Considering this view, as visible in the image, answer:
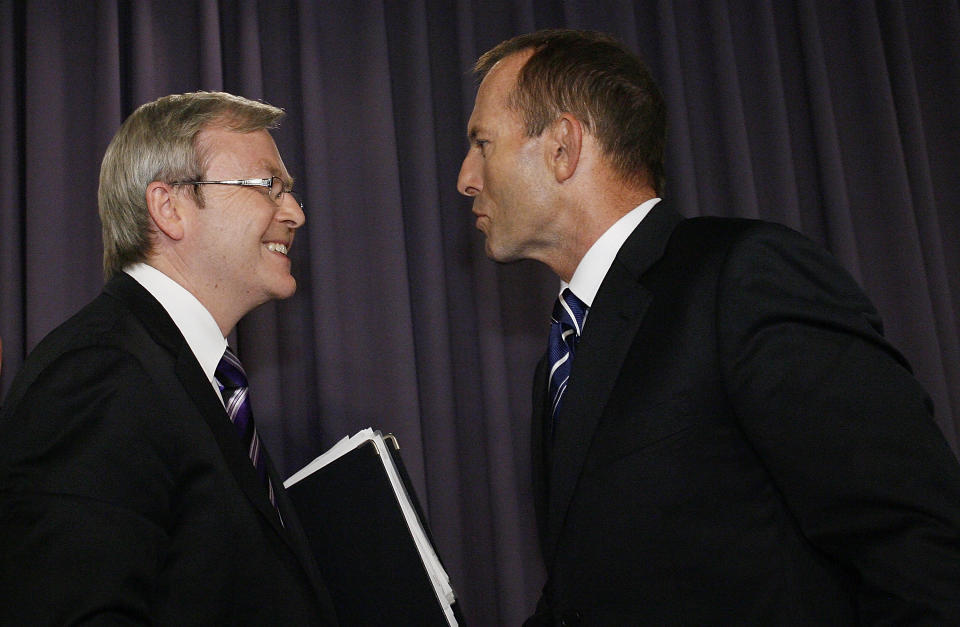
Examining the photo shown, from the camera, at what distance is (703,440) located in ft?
3.73

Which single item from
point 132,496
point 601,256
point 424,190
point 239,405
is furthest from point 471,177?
point 132,496

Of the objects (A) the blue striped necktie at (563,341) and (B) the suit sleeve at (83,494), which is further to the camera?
(A) the blue striped necktie at (563,341)

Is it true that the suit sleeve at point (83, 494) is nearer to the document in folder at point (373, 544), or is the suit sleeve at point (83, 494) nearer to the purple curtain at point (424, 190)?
the document in folder at point (373, 544)

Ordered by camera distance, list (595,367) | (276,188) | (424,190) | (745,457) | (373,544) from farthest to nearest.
→ (424,190) → (276,188) → (373,544) → (595,367) → (745,457)

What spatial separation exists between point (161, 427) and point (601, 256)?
792mm

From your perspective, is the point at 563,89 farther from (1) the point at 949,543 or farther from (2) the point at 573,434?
(1) the point at 949,543

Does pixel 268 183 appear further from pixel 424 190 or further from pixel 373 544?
pixel 373 544

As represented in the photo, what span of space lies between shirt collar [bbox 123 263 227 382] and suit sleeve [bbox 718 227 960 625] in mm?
922

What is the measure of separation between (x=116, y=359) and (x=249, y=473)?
0.86ft

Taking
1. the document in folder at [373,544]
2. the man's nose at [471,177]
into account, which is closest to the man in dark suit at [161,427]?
the document in folder at [373,544]

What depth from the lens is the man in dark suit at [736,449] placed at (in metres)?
0.96

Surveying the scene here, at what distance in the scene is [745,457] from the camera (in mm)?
1135

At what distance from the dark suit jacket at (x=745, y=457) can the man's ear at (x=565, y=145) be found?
29 cm

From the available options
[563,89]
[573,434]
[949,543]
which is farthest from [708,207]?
[949,543]
